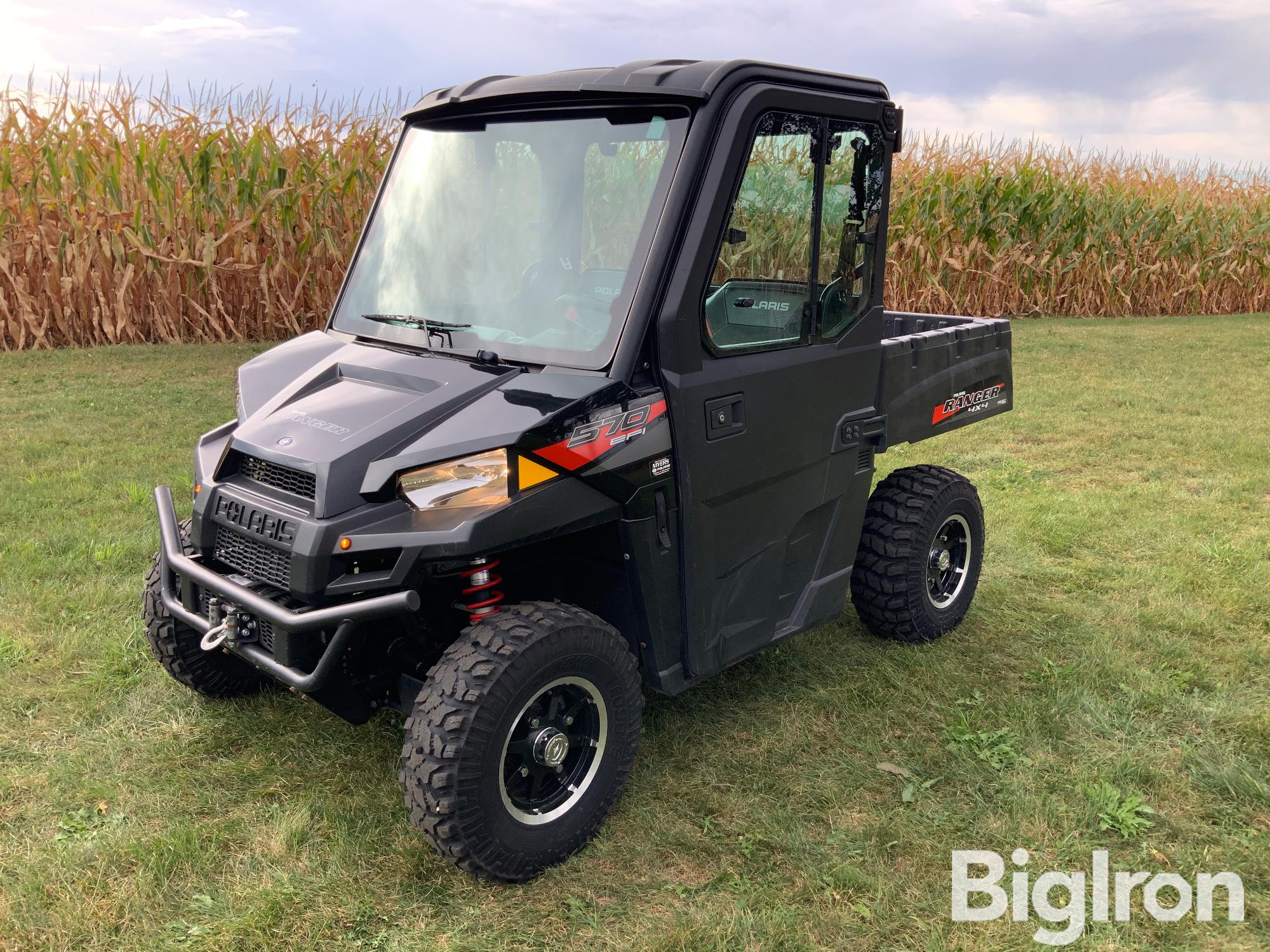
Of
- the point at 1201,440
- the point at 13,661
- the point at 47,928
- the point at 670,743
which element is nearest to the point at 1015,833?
the point at 670,743

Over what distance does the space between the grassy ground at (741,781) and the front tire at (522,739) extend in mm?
163

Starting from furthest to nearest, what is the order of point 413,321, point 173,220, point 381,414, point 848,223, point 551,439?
1. point 173,220
2. point 848,223
3. point 413,321
4. point 381,414
5. point 551,439

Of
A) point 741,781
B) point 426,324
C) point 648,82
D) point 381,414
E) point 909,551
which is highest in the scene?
point 648,82

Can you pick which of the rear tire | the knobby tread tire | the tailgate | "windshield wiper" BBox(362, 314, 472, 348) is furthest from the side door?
the knobby tread tire

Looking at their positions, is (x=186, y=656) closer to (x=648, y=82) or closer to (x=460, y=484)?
(x=460, y=484)

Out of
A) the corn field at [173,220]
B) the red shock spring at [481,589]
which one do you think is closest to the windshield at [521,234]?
the red shock spring at [481,589]

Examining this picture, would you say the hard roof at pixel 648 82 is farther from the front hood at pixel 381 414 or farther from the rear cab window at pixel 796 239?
the front hood at pixel 381 414

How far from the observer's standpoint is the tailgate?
409 centimetres

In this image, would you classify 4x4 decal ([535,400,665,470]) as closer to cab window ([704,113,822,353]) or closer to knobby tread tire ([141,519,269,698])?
cab window ([704,113,822,353])

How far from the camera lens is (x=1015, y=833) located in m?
3.11

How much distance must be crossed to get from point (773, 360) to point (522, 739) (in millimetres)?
1482

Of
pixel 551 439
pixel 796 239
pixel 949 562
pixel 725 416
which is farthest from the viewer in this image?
pixel 949 562

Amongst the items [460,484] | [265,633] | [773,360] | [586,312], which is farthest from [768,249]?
[265,633]

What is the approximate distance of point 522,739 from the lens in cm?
291
